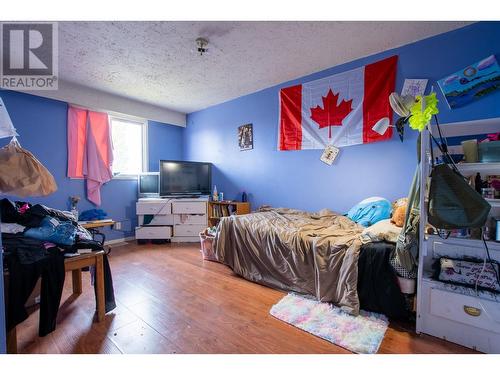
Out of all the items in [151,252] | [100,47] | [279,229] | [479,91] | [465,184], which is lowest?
[151,252]

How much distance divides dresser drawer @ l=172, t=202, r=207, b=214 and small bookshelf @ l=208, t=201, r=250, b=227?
121mm

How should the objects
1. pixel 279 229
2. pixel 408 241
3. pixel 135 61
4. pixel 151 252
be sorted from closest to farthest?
pixel 408 241
pixel 279 229
pixel 135 61
pixel 151 252

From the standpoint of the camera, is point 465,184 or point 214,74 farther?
point 214,74

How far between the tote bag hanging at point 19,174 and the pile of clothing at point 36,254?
25 cm

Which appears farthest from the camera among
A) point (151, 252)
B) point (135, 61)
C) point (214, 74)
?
point (151, 252)

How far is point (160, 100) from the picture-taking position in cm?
396

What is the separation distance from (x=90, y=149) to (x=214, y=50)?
2494mm

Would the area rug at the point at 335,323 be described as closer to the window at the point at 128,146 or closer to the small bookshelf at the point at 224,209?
the small bookshelf at the point at 224,209

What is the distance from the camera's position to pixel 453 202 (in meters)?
1.37

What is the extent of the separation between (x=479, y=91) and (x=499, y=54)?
0.98 ft

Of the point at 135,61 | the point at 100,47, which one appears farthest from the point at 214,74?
the point at 100,47

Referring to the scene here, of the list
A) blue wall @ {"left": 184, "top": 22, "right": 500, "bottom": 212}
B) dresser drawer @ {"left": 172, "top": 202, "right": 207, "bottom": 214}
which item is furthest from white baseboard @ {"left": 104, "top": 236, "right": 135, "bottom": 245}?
blue wall @ {"left": 184, "top": 22, "right": 500, "bottom": 212}
